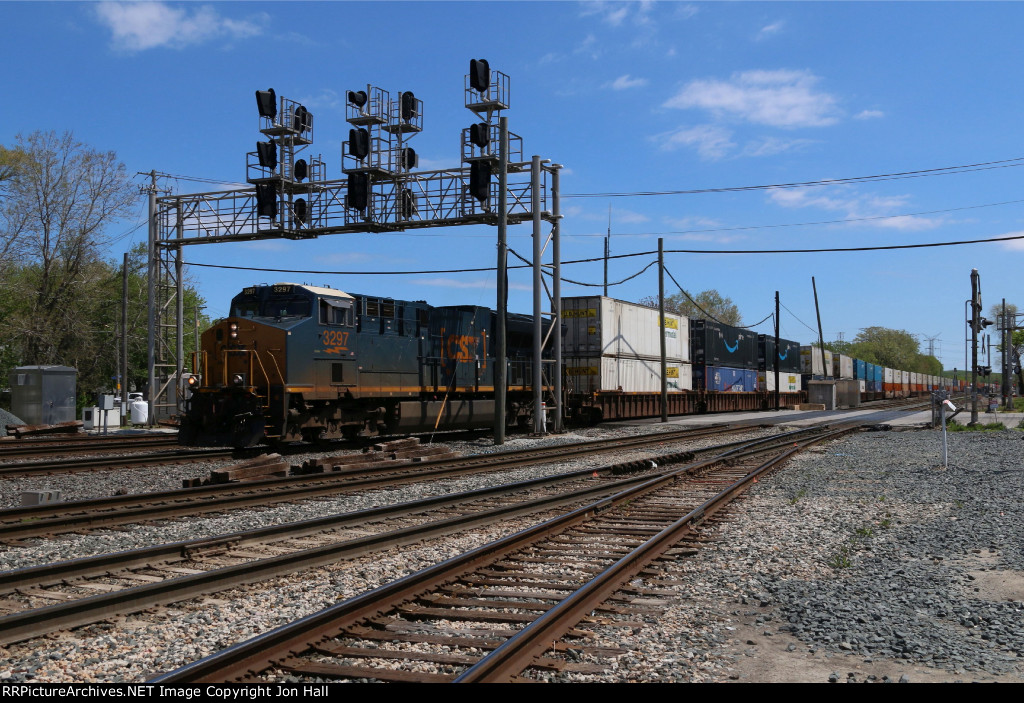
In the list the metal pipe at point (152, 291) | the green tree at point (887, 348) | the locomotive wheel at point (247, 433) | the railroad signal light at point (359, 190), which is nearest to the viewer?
the locomotive wheel at point (247, 433)

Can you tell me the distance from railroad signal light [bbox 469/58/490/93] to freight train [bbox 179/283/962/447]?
20.3 ft

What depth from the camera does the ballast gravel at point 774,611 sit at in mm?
4566

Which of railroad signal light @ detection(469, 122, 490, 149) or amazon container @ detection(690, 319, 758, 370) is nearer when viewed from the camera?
railroad signal light @ detection(469, 122, 490, 149)

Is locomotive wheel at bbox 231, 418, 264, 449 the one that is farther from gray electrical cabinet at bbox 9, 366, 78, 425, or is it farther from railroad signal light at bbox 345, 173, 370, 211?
gray electrical cabinet at bbox 9, 366, 78, 425

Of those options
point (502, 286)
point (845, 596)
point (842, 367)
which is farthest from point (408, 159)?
point (842, 367)

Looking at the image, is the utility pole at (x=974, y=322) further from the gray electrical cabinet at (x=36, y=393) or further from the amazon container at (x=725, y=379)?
the gray electrical cabinet at (x=36, y=393)

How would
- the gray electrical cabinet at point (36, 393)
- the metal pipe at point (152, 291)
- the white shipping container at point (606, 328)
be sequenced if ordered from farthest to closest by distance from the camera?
1. the white shipping container at point (606, 328)
2. the gray electrical cabinet at point (36, 393)
3. the metal pipe at point (152, 291)

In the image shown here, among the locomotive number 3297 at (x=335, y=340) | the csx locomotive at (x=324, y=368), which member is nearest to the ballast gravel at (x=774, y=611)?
the csx locomotive at (x=324, y=368)

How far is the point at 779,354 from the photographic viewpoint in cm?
4944

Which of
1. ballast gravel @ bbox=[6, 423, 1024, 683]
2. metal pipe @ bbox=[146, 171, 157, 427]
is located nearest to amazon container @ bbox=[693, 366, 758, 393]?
metal pipe @ bbox=[146, 171, 157, 427]

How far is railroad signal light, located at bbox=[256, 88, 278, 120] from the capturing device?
25.3m

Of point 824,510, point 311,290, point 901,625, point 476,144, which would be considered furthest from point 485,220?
point 901,625

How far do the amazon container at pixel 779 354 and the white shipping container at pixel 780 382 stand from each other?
317 millimetres
